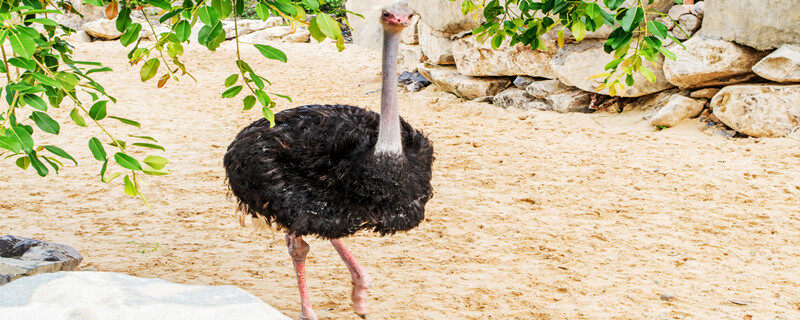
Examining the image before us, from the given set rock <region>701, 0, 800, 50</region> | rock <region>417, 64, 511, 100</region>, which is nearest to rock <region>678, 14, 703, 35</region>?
rock <region>701, 0, 800, 50</region>

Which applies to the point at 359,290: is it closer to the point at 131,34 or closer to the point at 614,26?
the point at 614,26

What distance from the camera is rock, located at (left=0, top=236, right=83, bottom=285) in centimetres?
321

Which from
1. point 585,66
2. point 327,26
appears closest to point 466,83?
point 585,66

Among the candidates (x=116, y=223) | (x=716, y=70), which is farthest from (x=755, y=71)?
(x=116, y=223)

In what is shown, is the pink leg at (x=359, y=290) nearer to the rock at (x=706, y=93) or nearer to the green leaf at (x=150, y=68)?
the green leaf at (x=150, y=68)

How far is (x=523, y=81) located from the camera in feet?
25.7

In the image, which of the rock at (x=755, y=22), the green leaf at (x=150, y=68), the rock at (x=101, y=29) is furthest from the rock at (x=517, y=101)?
the rock at (x=101, y=29)

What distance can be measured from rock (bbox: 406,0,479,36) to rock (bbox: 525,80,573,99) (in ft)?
3.30

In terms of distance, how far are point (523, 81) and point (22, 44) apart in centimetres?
658

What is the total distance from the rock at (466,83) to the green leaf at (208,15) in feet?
21.6

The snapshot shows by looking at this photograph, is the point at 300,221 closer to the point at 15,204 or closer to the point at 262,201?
the point at 262,201

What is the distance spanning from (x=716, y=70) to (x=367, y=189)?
168 inches

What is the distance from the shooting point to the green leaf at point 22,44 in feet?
5.45

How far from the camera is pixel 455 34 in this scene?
853 cm
